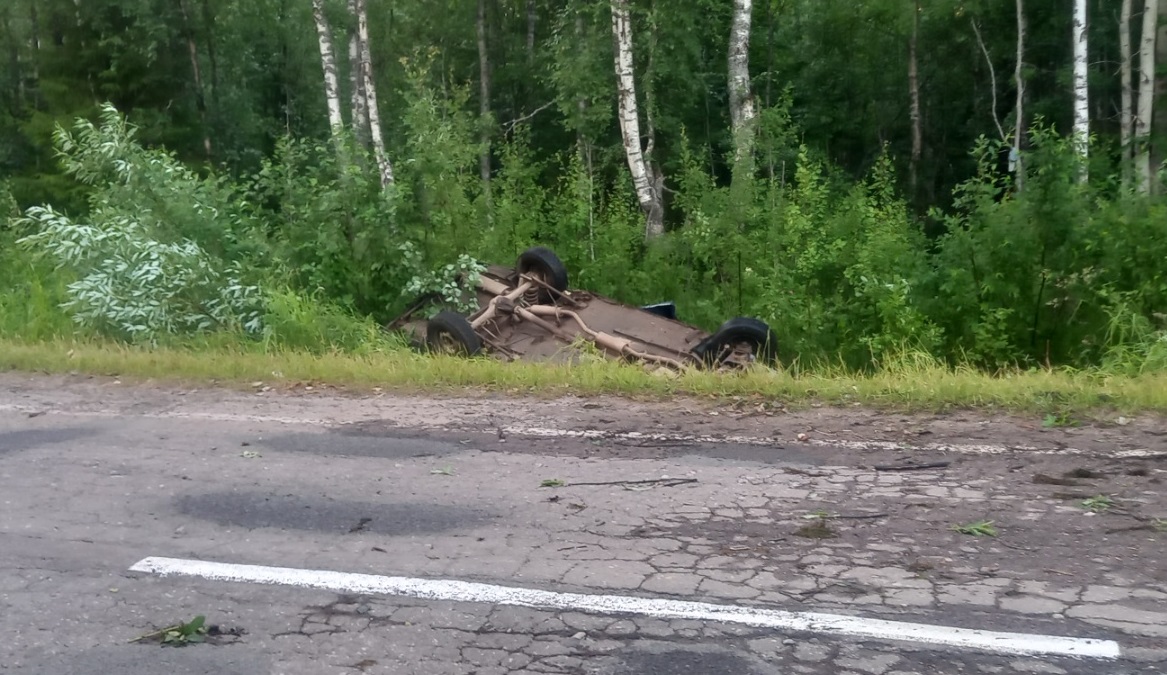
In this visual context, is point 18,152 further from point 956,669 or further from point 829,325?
point 956,669

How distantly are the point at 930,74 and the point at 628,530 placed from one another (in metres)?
26.2

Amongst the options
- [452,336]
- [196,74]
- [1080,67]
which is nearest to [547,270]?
[452,336]

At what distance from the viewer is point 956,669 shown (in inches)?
154

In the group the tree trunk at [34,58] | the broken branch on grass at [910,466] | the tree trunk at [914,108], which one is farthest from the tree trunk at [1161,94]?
the tree trunk at [34,58]

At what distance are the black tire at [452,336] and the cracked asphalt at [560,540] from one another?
2476 millimetres

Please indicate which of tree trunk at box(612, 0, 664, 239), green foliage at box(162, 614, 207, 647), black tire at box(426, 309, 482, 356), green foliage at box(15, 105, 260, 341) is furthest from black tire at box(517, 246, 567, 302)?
green foliage at box(162, 614, 207, 647)

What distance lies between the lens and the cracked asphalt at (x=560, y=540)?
13.7 ft

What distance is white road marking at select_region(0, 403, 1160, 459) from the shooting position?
6.59 meters

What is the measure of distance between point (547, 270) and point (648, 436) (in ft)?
14.6

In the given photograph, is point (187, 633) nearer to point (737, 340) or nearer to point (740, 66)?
point (737, 340)

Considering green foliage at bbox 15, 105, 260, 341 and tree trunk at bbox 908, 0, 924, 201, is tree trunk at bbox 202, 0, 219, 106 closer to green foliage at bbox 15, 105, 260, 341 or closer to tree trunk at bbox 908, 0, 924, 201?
green foliage at bbox 15, 105, 260, 341

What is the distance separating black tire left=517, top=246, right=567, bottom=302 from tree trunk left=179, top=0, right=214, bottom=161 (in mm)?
20632

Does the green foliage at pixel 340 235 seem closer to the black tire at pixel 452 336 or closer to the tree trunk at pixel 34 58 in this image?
the black tire at pixel 452 336

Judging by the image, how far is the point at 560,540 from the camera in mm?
5324
